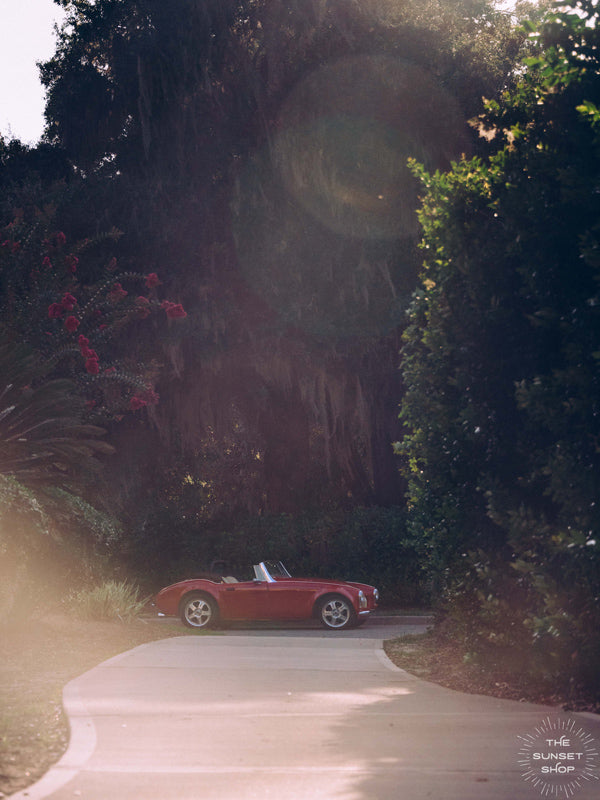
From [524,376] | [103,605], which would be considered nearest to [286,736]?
[524,376]

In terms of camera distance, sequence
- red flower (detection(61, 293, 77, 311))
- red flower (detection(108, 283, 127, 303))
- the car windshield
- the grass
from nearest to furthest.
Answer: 1. the grass
2. red flower (detection(61, 293, 77, 311))
3. red flower (detection(108, 283, 127, 303))
4. the car windshield

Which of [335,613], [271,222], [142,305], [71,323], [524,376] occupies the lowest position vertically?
[335,613]

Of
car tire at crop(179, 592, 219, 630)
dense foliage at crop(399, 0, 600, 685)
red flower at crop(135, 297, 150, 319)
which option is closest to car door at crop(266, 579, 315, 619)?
car tire at crop(179, 592, 219, 630)

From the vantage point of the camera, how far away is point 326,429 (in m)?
23.4

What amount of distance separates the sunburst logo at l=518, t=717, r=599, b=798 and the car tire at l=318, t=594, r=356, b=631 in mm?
10866

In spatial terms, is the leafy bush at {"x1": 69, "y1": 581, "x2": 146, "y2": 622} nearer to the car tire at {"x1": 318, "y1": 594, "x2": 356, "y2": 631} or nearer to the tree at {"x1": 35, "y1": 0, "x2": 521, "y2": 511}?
the car tire at {"x1": 318, "y1": 594, "x2": 356, "y2": 631}

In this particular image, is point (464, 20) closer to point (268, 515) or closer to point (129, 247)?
point (129, 247)

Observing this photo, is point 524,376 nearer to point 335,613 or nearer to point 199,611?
point 335,613

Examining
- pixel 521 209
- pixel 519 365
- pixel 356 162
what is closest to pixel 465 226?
pixel 521 209

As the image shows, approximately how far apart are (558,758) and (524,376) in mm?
4012

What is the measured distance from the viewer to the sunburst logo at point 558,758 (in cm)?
563

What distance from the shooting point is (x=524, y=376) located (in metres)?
9.21

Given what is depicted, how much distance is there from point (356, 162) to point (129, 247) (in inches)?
233

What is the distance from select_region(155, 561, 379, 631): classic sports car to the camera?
18.1 metres
